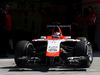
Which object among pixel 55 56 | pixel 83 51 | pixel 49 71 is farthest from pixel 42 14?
pixel 49 71

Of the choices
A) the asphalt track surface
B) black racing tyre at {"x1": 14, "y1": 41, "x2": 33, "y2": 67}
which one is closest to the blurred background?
black racing tyre at {"x1": 14, "y1": 41, "x2": 33, "y2": 67}

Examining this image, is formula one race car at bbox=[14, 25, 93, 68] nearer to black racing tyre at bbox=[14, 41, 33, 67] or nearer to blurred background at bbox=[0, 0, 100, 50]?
black racing tyre at bbox=[14, 41, 33, 67]

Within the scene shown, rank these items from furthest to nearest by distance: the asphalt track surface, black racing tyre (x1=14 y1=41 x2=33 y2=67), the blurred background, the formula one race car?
the blurred background < black racing tyre (x1=14 y1=41 x2=33 y2=67) < the formula one race car < the asphalt track surface

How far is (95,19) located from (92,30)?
1.54 ft

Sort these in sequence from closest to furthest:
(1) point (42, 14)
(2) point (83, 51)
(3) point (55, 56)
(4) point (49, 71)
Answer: (4) point (49, 71), (3) point (55, 56), (2) point (83, 51), (1) point (42, 14)

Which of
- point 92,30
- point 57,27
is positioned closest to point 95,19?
point 92,30

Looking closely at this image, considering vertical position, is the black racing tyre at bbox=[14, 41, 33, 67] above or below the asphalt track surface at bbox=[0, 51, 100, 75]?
above

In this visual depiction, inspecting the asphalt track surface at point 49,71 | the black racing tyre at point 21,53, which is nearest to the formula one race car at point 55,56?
the black racing tyre at point 21,53

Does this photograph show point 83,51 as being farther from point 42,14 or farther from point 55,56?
point 42,14

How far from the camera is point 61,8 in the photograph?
20703 millimetres

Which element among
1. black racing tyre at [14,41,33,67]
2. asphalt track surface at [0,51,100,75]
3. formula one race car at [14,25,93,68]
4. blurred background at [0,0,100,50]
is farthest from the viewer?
blurred background at [0,0,100,50]

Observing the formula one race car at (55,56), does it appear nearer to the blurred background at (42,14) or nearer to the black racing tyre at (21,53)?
the black racing tyre at (21,53)

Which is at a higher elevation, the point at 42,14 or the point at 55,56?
the point at 42,14

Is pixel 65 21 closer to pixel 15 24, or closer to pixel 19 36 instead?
pixel 19 36
